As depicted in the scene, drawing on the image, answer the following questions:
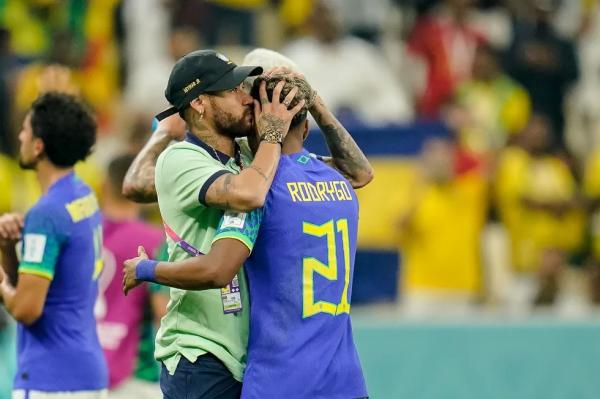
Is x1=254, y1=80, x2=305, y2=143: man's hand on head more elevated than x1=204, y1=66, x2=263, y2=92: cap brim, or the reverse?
x1=204, y1=66, x2=263, y2=92: cap brim

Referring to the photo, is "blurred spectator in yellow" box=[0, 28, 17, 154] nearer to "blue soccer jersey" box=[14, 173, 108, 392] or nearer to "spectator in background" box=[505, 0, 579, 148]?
"spectator in background" box=[505, 0, 579, 148]

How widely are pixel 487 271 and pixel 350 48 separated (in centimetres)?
325

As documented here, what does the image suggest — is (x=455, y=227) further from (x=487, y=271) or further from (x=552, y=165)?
(x=552, y=165)

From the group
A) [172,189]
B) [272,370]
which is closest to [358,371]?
[272,370]

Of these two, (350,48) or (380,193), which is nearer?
(380,193)

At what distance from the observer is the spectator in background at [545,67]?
46.6 ft

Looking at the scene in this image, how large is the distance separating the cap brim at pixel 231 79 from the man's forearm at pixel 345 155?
54cm

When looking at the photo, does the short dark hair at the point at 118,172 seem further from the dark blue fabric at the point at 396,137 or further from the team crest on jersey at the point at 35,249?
the dark blue fabric at the point at 396,137

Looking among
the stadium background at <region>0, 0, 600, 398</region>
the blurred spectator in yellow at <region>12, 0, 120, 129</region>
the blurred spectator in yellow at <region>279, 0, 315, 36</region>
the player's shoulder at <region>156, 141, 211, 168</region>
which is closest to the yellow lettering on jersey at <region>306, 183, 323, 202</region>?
the player's shoulder at <region>156, 141, 211, 168</region>

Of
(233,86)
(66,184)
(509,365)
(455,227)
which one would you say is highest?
(233,86)

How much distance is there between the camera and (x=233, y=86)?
5188mm

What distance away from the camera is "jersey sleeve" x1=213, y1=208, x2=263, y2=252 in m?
4.97

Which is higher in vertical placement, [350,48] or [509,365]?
[350,48]

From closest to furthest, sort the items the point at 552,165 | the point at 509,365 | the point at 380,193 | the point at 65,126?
1. the point at 65,126
2. the point at 509,365
3. the point at 380,193
4. the point at 552,165
